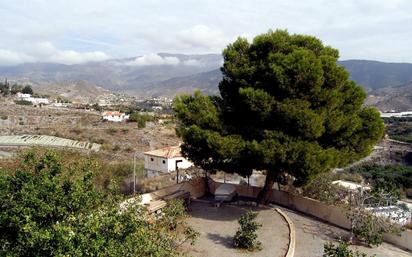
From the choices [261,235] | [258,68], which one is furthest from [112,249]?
[258,68]

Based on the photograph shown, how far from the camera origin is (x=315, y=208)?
13828 mm

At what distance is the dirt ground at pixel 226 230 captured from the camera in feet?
34.0

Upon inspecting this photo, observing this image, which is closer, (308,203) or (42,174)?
(42,174)

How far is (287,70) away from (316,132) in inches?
81.2

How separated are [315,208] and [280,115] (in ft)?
13.3

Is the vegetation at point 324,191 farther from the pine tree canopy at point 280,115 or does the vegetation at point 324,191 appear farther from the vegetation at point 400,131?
the vegetation at point 400,131

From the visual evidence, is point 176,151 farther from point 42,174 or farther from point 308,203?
point 42,174

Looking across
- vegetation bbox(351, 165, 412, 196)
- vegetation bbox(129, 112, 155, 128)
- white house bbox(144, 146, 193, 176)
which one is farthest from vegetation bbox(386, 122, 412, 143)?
white house bbox(144, 146, 193, 176)

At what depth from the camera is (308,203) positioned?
14156 mm

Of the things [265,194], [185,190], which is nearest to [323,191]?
[265,194]

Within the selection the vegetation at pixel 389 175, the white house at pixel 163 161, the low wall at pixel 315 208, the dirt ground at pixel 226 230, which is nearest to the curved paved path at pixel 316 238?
the low wall at pixel 315 208

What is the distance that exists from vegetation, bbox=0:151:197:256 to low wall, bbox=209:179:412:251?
6.96 meters

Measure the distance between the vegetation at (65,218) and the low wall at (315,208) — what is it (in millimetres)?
6958

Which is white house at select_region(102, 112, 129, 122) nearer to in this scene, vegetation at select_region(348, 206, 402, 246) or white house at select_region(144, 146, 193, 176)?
white house at select_region(144, 146, 193, 176)
